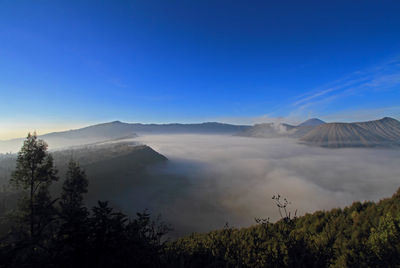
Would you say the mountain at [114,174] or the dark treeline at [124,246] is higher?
the dark treeline at [124,246]

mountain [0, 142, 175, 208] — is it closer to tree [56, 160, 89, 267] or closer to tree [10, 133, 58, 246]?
tree [10, 133, 58, 246]

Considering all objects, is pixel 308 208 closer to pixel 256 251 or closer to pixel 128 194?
pixel 128 194

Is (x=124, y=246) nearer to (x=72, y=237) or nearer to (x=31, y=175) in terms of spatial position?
(x=72, y=237)

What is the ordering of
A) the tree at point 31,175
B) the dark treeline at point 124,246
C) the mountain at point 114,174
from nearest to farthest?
the dark treeline at point 124,246
the tree at point 31,175
the mountain at point 114,174

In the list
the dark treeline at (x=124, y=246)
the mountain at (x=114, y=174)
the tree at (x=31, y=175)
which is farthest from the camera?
the mountain at (x=114, y=174)

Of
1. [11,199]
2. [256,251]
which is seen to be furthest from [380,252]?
[11,199]

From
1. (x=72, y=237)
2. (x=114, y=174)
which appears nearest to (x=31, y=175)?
(x=72, y=237)

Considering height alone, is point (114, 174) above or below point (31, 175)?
below

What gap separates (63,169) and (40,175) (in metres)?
74.9

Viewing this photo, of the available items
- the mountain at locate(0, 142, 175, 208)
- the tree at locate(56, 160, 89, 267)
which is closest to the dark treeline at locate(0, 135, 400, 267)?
the tree at locate(56, 160, 89, 267)

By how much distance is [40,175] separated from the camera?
19.9 m

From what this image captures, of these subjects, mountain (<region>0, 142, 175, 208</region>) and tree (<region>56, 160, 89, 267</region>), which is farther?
mountain (<region>0, 142, 175, 208</region>)

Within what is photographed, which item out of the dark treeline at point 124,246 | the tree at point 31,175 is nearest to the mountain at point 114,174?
the tree at point 31,175

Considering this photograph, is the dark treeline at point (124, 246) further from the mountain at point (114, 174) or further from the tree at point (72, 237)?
the mountain at point (114, 174)
